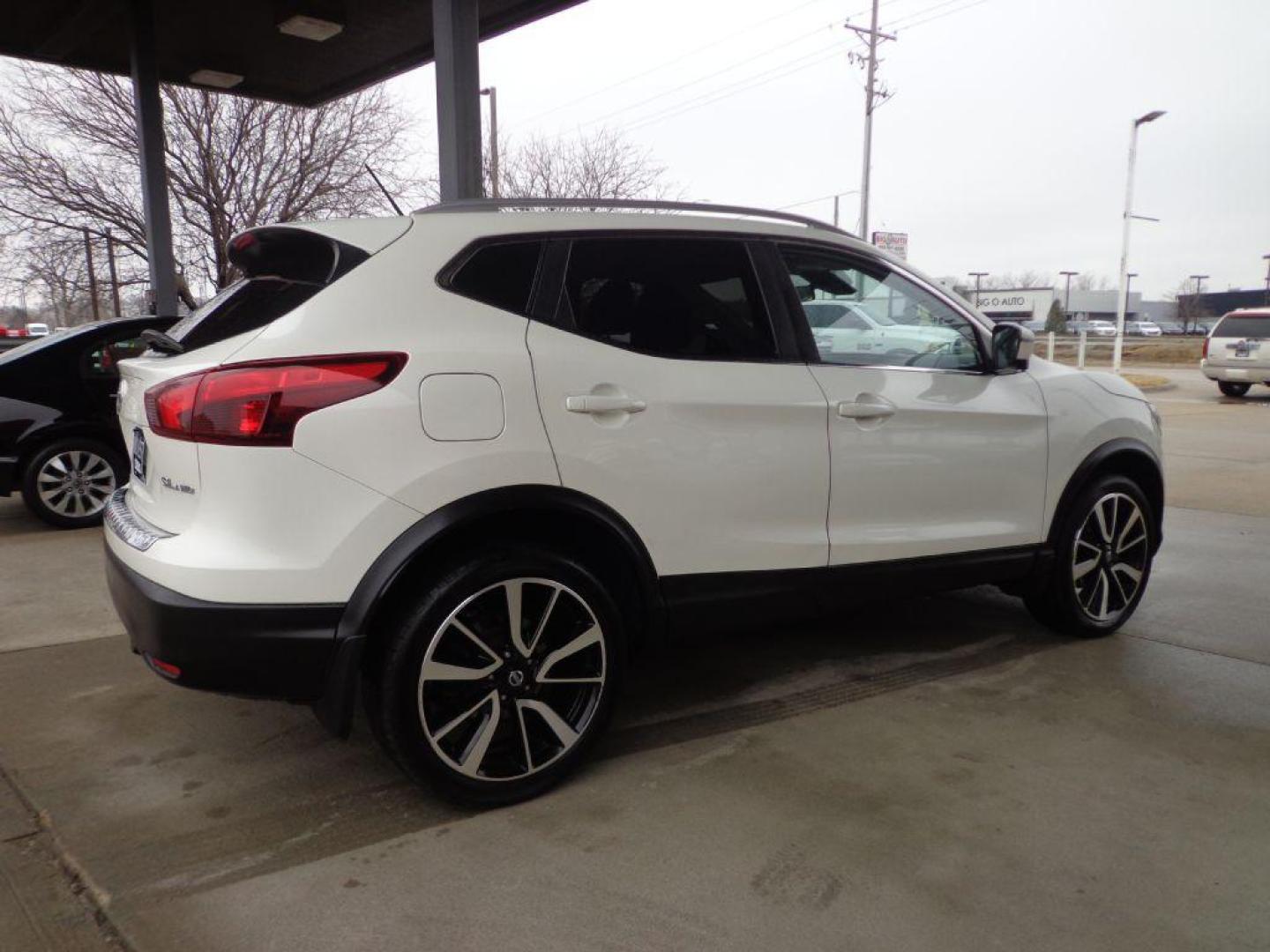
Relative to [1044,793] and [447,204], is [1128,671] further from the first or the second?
[447,204]

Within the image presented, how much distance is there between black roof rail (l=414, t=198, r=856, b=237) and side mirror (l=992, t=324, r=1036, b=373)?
76cm

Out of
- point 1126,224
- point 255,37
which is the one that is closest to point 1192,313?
point 1126,224

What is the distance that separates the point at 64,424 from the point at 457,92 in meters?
3.60

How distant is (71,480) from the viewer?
6629 mm

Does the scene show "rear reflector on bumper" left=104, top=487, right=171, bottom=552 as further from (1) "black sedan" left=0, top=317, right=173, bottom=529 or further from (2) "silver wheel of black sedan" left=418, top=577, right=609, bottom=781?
(1) "black sedan" left=0, top=317, right=173, bottom=529

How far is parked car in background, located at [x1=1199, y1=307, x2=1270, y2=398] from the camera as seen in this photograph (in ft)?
56.8

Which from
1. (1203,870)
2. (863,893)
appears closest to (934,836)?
(863,893)

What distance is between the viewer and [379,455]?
2.42m

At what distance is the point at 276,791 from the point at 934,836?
193cm

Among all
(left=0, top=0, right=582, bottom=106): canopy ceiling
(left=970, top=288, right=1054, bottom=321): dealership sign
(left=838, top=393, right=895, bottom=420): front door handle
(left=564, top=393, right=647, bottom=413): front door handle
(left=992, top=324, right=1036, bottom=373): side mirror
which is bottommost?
(left=838, top=393, right=895, bottom=420): front door handle

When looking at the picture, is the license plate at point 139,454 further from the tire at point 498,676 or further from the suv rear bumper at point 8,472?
the suv rear bumper at point 8,472

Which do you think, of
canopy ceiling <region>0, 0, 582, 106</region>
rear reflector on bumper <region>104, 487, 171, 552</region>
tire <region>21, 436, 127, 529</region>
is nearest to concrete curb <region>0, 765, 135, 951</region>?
rear reflector on bumper <region>104, 487, 171, 552</region>

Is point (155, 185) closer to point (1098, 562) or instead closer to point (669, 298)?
point (669, 298)

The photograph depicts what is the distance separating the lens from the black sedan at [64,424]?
644cm
